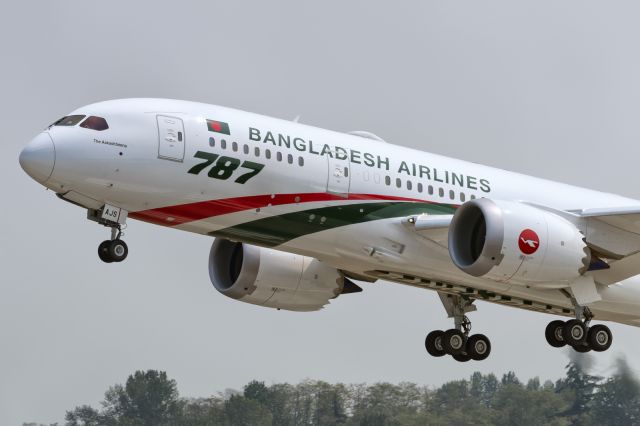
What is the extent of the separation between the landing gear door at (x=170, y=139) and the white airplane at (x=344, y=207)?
0.03m

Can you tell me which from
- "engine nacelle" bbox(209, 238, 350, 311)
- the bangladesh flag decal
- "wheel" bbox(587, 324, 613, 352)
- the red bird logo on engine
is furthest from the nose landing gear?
"wheel" bbox(587, 324, 613, 352)

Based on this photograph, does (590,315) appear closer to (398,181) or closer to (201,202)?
(398,181)

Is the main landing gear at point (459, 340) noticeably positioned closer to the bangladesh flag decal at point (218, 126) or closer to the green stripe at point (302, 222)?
the green stripe at point (302, 222)

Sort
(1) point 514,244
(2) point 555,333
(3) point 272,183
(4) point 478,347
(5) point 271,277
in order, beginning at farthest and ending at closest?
(4) point 478,347
(5) point 271,277
(2) point 555,333
(1) point 514,244
(3) point 272,183

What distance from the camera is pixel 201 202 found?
3064 cm

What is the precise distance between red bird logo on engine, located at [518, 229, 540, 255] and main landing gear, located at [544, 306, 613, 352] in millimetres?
3261

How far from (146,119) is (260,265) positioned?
7633 mm

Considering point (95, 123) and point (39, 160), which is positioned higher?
point (95, 123)

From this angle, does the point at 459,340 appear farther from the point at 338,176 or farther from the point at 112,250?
the point at 112,250

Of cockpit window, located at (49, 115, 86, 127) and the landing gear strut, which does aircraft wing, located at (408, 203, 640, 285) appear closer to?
the landing gear strut

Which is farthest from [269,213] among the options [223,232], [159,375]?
[159,375]

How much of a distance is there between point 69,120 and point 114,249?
9.48ft

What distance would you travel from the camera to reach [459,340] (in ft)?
125

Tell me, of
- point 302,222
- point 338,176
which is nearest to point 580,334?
point 338,176
